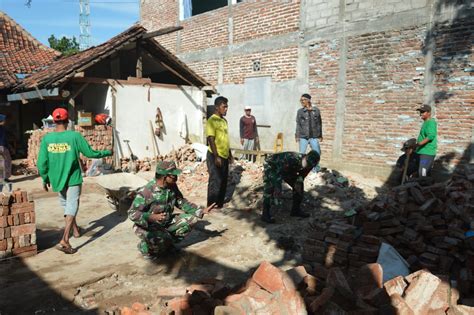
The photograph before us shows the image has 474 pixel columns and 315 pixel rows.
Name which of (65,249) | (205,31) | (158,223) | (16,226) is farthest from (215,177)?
(205,31)

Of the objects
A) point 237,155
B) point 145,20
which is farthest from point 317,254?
point 145,20

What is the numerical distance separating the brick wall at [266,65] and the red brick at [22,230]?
8.86 meters

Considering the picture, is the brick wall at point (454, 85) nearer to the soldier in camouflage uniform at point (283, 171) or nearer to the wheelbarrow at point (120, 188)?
the soldier in camouflage uniform at point (283, 171)

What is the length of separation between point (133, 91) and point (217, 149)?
5749mm

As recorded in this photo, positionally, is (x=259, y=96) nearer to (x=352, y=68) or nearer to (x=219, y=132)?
(x=352, y=68)

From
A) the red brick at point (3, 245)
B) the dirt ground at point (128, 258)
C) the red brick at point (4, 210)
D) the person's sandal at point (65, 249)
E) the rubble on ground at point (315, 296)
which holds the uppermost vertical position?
the red brick at point (4, 210)

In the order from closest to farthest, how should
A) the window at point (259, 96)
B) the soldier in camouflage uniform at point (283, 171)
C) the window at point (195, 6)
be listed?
1. the soldier in camouflage uniform at point (283, 171)
2. the window at point (259, 96)
3. the window at point (195, 6)

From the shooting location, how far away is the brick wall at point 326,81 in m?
10.7

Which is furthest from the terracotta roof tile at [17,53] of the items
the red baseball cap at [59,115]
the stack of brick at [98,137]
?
the red baseball cap at [59,115]

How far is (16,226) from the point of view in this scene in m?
4.66

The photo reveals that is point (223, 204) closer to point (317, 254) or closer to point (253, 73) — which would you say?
point (317, 254)

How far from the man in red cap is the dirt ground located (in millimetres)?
510

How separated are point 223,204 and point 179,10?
1069 cm

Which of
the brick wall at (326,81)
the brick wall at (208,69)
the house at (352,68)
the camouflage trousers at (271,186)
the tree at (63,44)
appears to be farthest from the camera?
the tree at (63,44)
